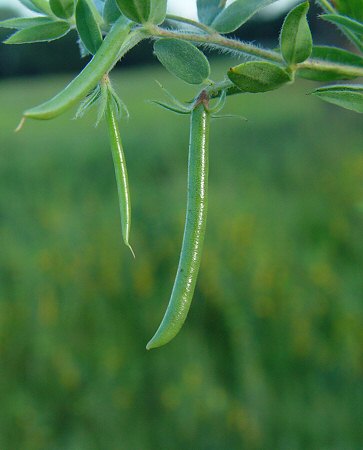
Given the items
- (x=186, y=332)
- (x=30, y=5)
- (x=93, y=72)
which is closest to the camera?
(x=93, y=72)

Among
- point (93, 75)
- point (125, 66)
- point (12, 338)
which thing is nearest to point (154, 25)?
point (93, 75)

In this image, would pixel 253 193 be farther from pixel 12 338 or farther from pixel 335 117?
pixel 335 117

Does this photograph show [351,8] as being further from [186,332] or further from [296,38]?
[186,332]

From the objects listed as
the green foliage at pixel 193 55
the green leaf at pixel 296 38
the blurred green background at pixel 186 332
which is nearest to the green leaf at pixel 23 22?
the green foliage at pixel 193 55

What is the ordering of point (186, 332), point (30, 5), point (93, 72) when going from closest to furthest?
point (93, 72), point (30, 5), point (186, 332)

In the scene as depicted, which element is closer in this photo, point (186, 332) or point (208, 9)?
point (208, 9)

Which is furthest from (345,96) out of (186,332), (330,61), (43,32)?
(186,332)

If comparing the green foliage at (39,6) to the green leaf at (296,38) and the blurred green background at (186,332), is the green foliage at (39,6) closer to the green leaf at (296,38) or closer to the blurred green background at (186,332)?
the green leaf at (296,38)
